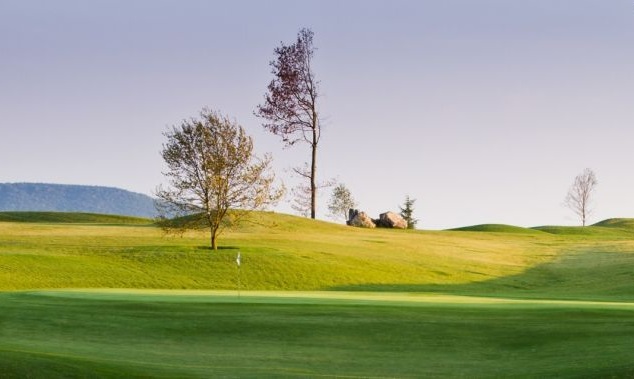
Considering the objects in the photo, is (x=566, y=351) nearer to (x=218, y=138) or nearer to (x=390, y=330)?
(x=390, y=330)

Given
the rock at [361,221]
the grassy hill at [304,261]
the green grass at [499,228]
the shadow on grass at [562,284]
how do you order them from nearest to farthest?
the shadow on grass at [562,284], the grassy hill at [304,261], the rock at [361,221], the green grass at [499,228]

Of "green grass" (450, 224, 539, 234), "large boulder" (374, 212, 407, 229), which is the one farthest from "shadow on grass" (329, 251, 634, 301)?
"green grass" (450, 224, 539, 234)

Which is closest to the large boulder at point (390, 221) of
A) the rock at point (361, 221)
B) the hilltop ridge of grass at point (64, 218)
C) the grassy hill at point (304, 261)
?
the rock at point (361, 221)

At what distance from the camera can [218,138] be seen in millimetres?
58906

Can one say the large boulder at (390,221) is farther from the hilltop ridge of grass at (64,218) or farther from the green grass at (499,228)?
the hilltop ridge of grass at (64,218)

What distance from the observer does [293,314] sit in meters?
28.9

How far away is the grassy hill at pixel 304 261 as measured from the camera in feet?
164

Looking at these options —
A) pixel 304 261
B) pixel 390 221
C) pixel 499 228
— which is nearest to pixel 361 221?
pixel 390 221

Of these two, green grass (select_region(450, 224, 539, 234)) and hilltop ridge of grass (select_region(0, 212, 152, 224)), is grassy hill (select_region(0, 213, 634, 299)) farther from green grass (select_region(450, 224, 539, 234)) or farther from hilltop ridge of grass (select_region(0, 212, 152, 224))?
green grass (select_region(450, 224, 539, 234))

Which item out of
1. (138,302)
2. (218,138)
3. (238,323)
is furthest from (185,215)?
(238,323)

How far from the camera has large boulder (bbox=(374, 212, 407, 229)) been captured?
9625 centimetres

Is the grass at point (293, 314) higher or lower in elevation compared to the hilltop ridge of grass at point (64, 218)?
lower

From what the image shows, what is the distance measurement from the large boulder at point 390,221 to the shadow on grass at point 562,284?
1079 inches

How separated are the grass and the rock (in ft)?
92.5
